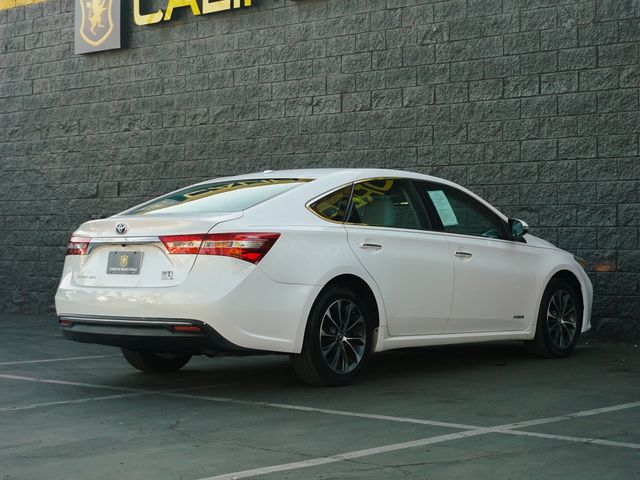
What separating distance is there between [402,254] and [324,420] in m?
2.15

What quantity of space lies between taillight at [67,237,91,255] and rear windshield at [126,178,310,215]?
0.43 m

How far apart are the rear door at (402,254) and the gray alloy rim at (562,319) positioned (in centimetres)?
147

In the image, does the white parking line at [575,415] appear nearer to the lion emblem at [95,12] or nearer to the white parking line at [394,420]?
the white parking line at [394,420]

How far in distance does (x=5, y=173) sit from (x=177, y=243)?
986 cm

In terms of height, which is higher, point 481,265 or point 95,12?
point 95,12

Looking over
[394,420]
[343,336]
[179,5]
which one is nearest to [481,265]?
[343,336]

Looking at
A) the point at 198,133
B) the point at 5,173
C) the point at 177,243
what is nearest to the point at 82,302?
the point at 177,243

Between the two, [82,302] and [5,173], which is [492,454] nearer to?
[82,302]

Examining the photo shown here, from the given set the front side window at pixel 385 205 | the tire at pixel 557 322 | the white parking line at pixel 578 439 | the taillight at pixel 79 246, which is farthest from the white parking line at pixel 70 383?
the tire at pixel 557 322

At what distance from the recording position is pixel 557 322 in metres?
9.98

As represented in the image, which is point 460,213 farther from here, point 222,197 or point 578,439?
point 578,439

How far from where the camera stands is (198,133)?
48.2ft

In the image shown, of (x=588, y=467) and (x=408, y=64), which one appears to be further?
(x=408, y=64)

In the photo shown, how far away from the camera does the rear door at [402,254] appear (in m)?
8.28
